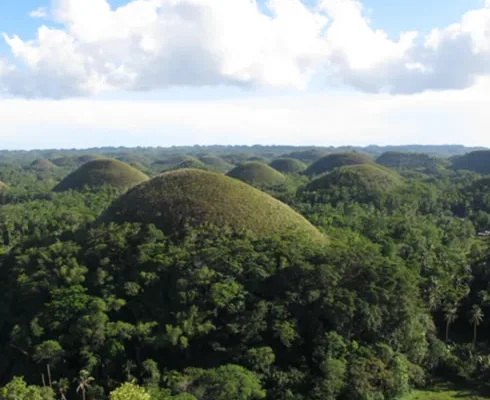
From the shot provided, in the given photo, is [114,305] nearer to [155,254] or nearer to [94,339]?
[94,339]

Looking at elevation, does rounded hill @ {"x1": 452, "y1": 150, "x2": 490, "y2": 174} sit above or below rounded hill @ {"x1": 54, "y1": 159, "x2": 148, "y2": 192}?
above

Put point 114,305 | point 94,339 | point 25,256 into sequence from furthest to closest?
1. point 25,256
2. point 114,305
3. point 94,339

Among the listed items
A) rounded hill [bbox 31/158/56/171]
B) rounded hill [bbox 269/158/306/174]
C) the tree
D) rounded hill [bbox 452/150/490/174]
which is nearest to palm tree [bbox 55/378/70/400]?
the tree

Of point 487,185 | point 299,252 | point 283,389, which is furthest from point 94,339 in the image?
point 487,185

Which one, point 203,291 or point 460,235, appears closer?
point 203,291

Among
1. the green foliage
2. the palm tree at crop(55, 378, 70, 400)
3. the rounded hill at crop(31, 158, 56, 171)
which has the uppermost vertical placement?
the green foliage

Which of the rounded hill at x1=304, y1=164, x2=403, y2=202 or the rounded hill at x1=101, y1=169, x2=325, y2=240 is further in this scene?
the rounded hill at x1=304, y1=164, x2=403, y2=202

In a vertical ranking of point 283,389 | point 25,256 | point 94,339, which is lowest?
point 283,389

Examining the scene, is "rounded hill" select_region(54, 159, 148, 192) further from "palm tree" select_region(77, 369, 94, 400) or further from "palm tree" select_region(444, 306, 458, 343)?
"palm tree" select_region(77, 369, 94, 400)
